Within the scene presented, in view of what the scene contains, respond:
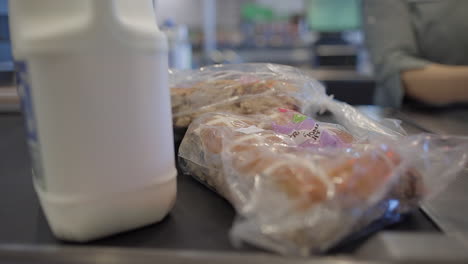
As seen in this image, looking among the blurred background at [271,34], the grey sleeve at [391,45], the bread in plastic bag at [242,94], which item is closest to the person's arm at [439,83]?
the grey sleeve at [391,45]

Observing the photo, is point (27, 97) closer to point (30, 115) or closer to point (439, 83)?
point (30, 115)

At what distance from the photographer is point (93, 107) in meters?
0.30

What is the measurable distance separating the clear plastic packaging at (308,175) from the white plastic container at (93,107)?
0.33 feet

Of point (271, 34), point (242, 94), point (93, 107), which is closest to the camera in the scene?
point (93, 107)

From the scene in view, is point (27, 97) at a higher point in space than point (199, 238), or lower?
higher

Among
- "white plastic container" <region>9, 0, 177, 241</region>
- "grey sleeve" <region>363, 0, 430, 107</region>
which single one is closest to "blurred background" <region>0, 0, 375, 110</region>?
"grey sleeve" <region>363, 0, 430, 107</region>

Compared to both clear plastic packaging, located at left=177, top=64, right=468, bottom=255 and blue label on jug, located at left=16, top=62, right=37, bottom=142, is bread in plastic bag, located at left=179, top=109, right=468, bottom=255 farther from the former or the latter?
blue label on jug, located at left=16, top=62, right=37, bottom=142

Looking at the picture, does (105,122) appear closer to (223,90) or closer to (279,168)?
(279,168)

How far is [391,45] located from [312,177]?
3.61ft

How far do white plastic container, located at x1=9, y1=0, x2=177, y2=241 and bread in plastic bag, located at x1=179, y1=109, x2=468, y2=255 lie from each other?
98 millimetres

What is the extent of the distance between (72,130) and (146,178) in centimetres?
9

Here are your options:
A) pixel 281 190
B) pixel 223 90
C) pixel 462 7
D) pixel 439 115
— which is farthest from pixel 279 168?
pixel 462 7

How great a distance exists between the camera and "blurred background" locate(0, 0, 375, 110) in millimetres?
3369

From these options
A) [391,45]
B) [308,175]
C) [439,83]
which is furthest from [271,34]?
[308,175]
